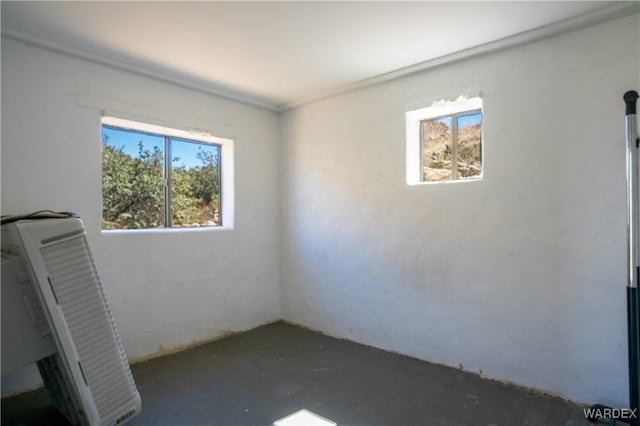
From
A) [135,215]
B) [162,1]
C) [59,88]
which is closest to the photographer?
[162,1]

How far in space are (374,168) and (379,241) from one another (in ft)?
2.35

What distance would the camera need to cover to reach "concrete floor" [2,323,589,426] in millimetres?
2270

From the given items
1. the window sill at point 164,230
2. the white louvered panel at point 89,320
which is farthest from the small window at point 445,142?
the white louvered panel at point 89,320

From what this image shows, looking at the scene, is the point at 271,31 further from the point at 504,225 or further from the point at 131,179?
the point at 504,225

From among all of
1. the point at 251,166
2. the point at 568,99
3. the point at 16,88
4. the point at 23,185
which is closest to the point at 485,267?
the point at 568,99

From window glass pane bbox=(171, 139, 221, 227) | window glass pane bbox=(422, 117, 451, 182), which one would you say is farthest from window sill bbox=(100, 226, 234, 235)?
window glass pane bbox=(422, 117, 451, 182)

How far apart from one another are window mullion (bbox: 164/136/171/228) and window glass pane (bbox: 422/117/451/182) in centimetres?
250

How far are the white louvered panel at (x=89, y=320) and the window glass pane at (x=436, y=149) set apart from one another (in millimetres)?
2753

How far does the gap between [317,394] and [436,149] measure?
231cm

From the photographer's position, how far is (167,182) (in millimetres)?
3578

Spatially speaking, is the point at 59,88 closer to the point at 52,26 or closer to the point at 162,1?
the point at 52,26

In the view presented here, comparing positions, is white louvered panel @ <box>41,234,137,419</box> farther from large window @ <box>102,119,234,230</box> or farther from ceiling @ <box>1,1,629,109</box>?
ceiling @ <box>1,1,629,109</box>

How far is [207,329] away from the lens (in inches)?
144

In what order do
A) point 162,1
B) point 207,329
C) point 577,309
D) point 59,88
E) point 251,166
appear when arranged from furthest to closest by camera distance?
point 251,166, point 207,329, point 59,88, point 577,309, point 162,1
